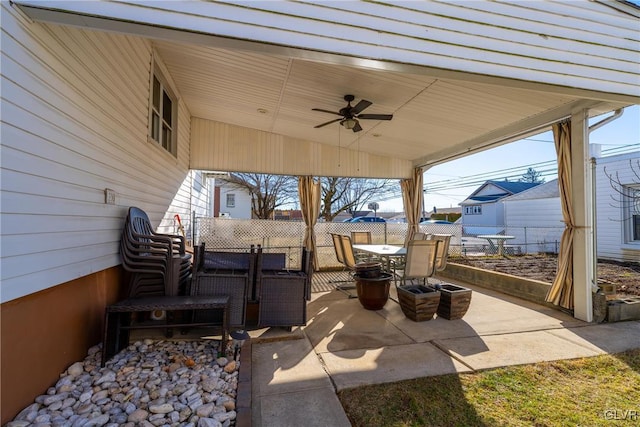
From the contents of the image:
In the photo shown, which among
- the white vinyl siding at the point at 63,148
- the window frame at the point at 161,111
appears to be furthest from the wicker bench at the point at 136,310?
the window frame at the point at 161,111

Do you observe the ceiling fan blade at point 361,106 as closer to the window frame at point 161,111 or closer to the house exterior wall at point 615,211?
the window frame at point 161,111

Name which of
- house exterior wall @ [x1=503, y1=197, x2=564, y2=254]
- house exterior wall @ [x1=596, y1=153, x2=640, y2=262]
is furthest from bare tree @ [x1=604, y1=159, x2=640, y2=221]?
house exterior wall @ [x1=503, y1=197, x2=564, y2=254]

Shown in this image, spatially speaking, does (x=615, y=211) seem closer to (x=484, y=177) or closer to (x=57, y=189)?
(x=484, y=177)

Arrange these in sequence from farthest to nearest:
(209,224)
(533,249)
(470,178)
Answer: (470,178) < (533,249) < (209,224)

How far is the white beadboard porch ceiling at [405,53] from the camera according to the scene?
72.1 inches

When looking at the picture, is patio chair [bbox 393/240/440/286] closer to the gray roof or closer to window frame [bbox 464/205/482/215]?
the gray roof

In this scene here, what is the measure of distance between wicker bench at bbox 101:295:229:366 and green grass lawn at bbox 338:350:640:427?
51.7 inches

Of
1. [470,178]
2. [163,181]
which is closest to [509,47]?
[163,181]

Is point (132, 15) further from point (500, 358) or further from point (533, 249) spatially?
point (533, 249)

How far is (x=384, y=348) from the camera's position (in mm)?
2893

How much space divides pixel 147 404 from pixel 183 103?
5151mm

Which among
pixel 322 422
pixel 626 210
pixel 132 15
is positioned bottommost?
pixel 322 422

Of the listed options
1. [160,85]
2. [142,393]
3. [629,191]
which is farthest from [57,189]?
[629,191]

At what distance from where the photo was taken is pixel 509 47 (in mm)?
2430
